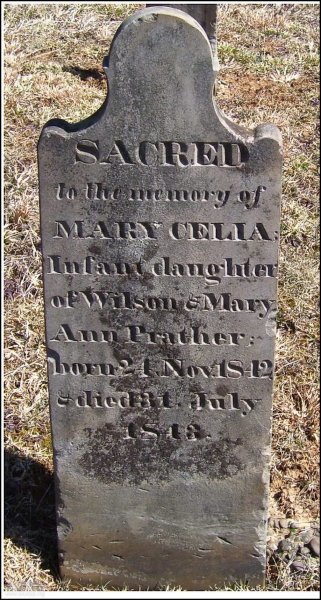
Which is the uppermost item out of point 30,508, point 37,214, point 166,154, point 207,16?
point 207,16

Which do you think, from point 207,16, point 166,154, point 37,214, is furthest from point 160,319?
point 207,16

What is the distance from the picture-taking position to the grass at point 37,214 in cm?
453

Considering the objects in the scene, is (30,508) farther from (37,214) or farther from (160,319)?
(37,214)

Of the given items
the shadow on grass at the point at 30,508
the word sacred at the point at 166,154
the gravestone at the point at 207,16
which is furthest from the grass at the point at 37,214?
the word sacred at the point at 166,154

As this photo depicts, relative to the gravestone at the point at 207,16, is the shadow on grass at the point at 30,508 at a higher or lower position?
lower

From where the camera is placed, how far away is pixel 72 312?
11.4 feet

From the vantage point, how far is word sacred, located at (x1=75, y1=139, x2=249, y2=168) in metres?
3.16

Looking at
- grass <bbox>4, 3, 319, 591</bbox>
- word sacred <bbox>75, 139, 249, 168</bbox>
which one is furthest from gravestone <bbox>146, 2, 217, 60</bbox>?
word sacred <bbox>75, 139, 249, 168</bbox>

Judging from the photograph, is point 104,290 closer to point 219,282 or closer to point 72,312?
point 72,312

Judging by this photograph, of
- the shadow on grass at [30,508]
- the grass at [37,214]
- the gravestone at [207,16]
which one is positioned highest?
the gravestone at [207,16]

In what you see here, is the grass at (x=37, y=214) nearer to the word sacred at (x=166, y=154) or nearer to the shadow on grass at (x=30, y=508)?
the shadow on grass at (x=30, y=508)

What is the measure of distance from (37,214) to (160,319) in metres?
3.37

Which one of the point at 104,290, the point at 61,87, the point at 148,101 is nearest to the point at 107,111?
the point at 148,101

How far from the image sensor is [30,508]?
4.47 metres
